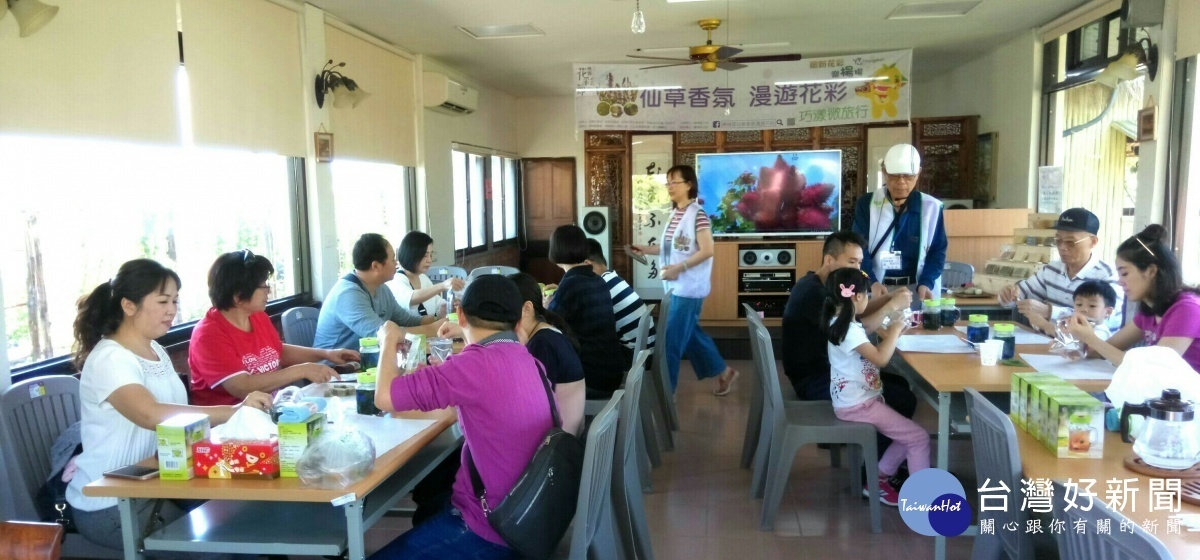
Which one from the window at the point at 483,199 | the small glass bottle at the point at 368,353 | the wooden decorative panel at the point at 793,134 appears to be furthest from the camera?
the wooden decorative panel at the point at 793,134

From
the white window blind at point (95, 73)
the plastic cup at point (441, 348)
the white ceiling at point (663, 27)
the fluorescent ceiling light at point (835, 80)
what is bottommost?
the plastic cup at point (441, 348)

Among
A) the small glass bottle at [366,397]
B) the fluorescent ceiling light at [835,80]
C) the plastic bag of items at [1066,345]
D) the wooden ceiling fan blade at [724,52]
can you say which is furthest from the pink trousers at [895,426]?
the fluorescent ceiling light at [835,80]

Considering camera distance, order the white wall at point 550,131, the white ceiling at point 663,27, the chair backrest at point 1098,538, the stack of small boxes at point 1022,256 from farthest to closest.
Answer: the white wall at point 550,131 → the white ceiling at point 663,27 → the stack of small boxes at point 1022,256 → the chair backrest at point 1098,538

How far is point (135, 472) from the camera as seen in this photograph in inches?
72.6

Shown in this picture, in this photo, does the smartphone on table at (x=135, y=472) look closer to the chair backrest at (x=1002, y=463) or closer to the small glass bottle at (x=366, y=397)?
the small glass bottle at (x=366, y=397)

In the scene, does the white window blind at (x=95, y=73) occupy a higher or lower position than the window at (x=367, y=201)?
higher

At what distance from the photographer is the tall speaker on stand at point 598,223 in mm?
8406

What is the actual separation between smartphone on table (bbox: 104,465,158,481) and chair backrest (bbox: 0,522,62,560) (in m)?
0.32

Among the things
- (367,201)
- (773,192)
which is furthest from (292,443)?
(773,192)

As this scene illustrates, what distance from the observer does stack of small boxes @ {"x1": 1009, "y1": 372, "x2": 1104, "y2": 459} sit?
1817 mm

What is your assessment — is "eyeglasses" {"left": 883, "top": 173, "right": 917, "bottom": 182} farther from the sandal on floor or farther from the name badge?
the sandal on floor

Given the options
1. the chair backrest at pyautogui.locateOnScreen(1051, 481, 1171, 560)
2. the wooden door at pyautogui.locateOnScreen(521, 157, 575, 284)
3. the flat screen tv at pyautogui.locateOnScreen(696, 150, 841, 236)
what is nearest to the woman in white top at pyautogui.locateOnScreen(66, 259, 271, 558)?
the chair backrest at pyautogui.locateOnScreen(1051, 481, 1171, 560)

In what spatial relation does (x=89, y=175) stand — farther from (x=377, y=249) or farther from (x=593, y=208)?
(x=593, y=208)

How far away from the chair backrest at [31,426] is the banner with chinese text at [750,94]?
4.31 meters
